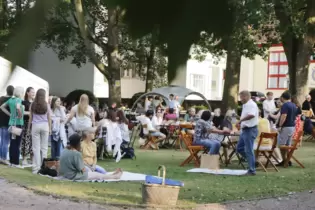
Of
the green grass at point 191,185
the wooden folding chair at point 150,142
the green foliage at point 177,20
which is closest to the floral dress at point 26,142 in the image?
the green grass at point 191,185

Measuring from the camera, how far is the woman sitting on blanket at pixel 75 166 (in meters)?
8.14

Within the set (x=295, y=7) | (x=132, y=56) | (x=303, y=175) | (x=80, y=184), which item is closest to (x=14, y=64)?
(x=132, y=56)

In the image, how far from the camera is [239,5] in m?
1.19

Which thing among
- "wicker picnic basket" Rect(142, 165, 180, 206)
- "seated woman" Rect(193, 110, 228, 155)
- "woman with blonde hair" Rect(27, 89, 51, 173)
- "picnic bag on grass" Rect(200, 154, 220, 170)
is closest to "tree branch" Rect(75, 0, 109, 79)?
"wicker picnic basket" Rect(142, 165, 180, 206)

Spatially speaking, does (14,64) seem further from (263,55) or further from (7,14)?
(263,55)

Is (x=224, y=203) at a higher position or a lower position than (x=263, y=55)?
lower

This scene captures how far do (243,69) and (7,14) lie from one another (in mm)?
746

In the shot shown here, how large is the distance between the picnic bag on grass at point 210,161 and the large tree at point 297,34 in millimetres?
7887

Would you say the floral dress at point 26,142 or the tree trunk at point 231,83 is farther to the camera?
the floral dress at point 26,142

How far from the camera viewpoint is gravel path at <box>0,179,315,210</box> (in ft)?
21.9

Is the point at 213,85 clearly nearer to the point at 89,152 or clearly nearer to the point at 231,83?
the point at 231,83

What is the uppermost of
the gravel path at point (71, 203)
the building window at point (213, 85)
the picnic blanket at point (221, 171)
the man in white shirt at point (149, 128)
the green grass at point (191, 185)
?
the building window at point (213, 85)

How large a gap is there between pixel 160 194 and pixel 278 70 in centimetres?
542

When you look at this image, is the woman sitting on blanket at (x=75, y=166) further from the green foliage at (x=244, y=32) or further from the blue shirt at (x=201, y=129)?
the green foliage at (x=244, y=32)
